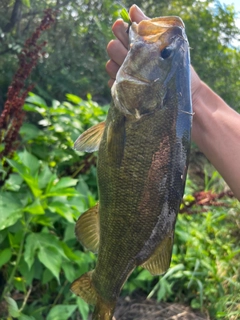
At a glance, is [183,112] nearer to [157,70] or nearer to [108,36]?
[157,70]

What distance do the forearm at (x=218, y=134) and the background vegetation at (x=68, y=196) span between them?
892 mm

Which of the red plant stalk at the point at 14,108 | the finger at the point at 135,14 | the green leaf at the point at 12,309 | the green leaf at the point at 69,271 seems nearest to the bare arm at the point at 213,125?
the finger at the point at 135,14

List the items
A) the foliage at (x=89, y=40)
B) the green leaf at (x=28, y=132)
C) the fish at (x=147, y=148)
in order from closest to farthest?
the fish at (x=147, y=148), the green leaf at (x=28, y=132), the foliage at (x=89, y=40)

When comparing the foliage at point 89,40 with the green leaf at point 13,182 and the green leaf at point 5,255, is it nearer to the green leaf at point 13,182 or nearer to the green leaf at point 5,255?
the green leaf at point 13,182

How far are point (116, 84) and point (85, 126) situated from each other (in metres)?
1.97

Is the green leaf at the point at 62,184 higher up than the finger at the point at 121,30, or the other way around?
the finger at the point at 121,30

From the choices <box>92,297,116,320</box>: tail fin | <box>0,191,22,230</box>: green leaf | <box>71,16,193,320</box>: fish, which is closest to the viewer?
<box>71,16,193,320</box>: fish

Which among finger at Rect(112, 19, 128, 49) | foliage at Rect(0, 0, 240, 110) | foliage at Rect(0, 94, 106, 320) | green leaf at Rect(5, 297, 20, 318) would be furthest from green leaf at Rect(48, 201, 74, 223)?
foliage at Rect(0, 0, 240, 110)

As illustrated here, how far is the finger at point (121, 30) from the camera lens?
1.90 metres

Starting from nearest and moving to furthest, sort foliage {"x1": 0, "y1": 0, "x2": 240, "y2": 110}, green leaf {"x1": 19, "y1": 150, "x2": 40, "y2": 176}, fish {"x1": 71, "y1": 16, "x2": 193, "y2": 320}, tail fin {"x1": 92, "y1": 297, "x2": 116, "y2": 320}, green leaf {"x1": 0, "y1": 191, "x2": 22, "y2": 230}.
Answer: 1. fish {"x1": 71, "y1": 16, "x2": 193, "y2": 320}
2. tail fin {"x1": 92, "y1": 297, "x2": 116, "y2": 320}
3. green leaf {"x1": 0, "y1": 191, "x2": 22, "y2": 230}
4. green leaf {"x1": 19, "y1": 150, "x2": 40, "y2": 176}
5. foliage {"x1": 0, "y1": 0, "x2": 240, "y2": 110}

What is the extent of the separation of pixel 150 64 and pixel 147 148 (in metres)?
0.34

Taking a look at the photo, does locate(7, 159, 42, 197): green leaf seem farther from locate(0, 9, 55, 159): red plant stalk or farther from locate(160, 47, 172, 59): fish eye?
locate(160, 47, 172, 59): fish eye

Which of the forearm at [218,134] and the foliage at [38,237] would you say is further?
the foliage at [38,237]

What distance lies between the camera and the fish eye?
5.17ft
